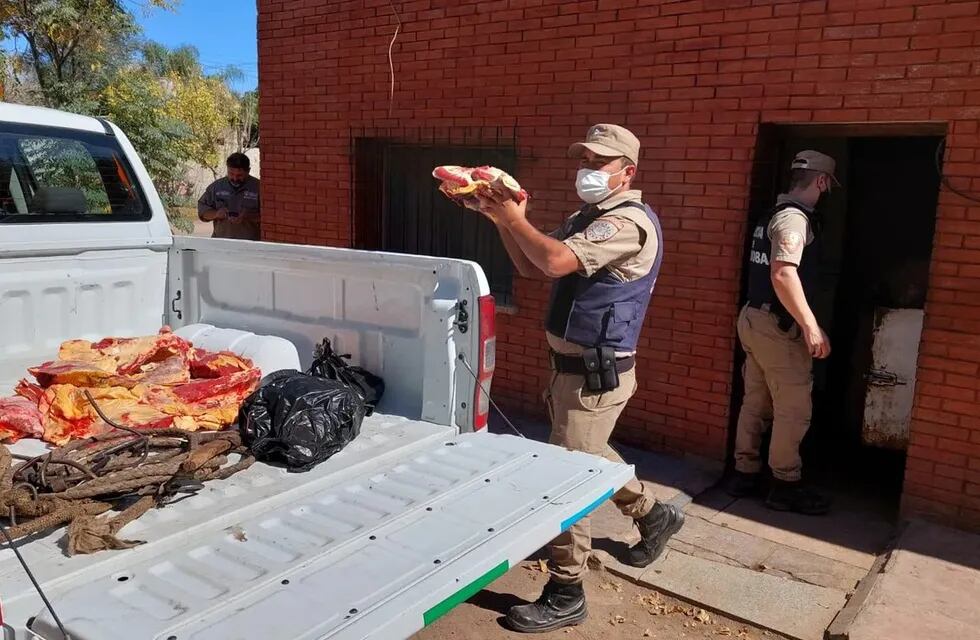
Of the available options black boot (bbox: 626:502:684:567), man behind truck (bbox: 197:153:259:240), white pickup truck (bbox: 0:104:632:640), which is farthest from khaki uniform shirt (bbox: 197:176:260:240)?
black boot (bbox: 626:502:684:567)

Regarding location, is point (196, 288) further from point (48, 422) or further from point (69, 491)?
point (69, 491)

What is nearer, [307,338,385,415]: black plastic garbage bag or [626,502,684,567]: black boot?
[307,338,385,415]: black plastic garbage bag

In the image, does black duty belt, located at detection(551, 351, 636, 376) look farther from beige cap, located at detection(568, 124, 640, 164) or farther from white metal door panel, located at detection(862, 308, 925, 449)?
white metal door panel, located at detection(862, 308, 925, 449)

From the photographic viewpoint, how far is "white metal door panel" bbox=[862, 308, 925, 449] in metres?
4.85

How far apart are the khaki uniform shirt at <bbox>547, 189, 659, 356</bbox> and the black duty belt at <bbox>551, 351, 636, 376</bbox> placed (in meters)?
0.03

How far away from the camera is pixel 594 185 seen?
3.48 m

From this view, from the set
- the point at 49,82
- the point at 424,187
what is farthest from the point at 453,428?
the point at 49,82

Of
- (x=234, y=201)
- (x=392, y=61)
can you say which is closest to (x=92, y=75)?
(x=234, y=201)

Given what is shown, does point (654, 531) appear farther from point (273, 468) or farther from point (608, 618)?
point (273, 468)

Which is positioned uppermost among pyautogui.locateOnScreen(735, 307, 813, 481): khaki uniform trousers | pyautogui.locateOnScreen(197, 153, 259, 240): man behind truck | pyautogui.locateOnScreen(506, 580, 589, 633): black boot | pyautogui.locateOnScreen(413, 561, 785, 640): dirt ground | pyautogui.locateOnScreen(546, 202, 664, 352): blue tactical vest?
pyautogui.locateOnScreen(197, 153, 259, 240): man behind truck

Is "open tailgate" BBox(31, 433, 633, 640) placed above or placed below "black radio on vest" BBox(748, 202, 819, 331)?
below

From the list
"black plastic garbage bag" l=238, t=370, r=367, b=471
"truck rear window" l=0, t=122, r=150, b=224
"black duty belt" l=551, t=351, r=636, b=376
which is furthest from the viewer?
"truck rear window" l=0, t=122, r=150, b=224

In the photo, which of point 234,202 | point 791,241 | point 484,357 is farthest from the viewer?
point 234,202

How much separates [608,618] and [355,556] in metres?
1.87
